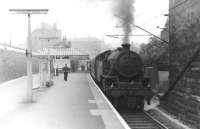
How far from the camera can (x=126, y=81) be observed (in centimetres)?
1597

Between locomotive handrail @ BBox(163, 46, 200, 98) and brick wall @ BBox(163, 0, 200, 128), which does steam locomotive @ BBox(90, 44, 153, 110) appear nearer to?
brick wall @ BBox(163, 0, 200, 128)

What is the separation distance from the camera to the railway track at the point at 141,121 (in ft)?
41.5

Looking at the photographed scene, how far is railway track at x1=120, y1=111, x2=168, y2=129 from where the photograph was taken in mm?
12648

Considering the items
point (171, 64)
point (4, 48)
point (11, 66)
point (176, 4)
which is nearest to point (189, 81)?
point (171, 64)

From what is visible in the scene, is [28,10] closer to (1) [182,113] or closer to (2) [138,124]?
(2) [138,124]

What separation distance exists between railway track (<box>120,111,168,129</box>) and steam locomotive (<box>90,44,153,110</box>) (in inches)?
19.2

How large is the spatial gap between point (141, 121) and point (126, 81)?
272 cm

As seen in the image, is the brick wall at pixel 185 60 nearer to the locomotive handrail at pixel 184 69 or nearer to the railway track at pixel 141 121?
the locomotive handrail at pixel 184 69

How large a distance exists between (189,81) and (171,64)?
387 centimetres

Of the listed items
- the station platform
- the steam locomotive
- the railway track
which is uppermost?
the steam locomotive

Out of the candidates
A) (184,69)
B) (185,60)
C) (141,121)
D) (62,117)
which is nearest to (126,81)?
(141,121)

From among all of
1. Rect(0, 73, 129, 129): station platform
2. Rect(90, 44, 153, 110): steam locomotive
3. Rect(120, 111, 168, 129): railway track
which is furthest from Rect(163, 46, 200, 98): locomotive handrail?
Rect(0, 73, 129, 129): station platform

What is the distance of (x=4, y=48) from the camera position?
35.1m

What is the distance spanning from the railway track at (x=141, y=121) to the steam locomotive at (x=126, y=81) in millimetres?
488
